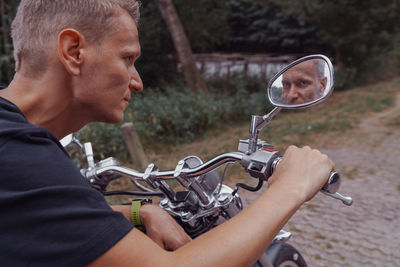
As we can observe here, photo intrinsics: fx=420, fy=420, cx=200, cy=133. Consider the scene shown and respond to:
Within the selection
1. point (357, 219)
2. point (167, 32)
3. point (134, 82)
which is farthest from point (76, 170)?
point (167, 32)

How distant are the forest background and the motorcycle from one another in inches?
197

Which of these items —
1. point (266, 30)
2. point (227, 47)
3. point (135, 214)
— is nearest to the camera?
point (135, 214)

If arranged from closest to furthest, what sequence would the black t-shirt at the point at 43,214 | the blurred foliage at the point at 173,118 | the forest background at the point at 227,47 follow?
the black t-shirt at the point at 43,214 → the blurred foliage at the point at 173,118 → the forest background at the point at 227,47

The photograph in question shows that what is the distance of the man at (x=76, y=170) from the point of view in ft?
2.89

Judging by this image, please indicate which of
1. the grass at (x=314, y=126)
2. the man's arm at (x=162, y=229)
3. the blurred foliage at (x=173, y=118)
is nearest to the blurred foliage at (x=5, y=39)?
the blurred foliage at (x=173, y=118)

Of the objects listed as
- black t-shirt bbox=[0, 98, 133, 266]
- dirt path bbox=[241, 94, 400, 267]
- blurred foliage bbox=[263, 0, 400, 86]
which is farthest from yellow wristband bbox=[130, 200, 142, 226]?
blurred foliage bbox=[263, 0, 400, 86]

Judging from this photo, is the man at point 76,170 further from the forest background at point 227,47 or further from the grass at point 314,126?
the forest background at point 227,47

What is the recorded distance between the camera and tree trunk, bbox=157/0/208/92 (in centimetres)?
1068

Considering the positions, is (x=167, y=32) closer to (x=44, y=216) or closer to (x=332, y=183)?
(x=332, y=183)

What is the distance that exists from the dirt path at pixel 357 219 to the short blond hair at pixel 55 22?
3.33m

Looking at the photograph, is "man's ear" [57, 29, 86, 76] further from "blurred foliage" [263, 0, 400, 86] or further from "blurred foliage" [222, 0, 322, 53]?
"blurred foliage" [222, 0, 322, 53]

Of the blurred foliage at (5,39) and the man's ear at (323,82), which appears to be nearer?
the man's ear at (323,82)

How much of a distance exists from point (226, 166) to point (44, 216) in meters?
0.75

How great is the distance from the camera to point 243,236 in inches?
39.4
